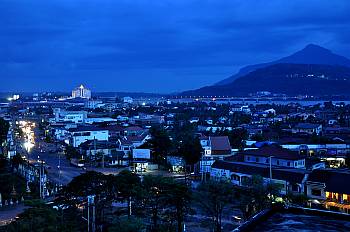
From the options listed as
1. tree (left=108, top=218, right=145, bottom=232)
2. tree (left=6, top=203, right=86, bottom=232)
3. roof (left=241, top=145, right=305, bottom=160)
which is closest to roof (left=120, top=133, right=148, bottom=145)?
roof (left=241, top=145, right=305, bottom=160)

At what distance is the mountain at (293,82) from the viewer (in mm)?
156625

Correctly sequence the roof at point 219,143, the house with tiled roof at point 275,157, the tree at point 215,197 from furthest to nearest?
the roof at point 219,143
the house with tiled roof at point 275,157
the tree at point 215,197

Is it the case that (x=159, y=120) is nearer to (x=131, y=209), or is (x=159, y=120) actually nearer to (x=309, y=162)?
(x=309, y=162)

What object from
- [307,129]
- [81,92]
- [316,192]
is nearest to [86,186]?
[316,192]

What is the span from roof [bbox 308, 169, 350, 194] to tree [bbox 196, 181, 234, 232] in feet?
15.9

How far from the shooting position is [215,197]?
47.4 feet

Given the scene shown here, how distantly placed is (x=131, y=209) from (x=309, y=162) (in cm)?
1203

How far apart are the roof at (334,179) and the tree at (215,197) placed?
15.9ft

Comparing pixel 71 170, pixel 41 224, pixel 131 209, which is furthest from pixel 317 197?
pixel 71 170

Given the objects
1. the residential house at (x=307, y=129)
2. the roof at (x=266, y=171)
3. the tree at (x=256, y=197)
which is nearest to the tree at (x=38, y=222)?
the tree at (x=256, y=197)

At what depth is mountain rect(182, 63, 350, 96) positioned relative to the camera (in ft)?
514

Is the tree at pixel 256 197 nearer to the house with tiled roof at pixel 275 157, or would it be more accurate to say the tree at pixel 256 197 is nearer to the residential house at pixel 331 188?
the residential house at pixel 331 188

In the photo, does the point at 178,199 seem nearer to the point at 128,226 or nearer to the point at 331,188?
the point at 128,226

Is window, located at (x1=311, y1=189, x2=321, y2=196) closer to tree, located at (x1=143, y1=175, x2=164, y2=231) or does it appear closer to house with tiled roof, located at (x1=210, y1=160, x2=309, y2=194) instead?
house with tiled roof, located at (x1=210, y1=160, x2=309, y2=194)
